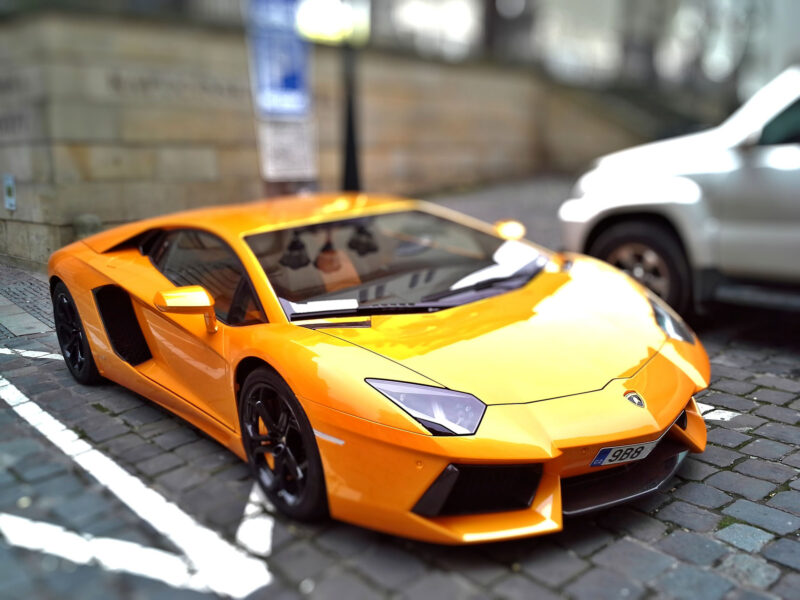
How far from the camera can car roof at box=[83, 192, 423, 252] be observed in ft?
12.4

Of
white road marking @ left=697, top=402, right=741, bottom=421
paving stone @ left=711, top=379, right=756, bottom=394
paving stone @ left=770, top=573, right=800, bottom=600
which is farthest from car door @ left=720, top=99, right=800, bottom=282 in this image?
paving stone @ left=770, top=573, right=800, bottom=600

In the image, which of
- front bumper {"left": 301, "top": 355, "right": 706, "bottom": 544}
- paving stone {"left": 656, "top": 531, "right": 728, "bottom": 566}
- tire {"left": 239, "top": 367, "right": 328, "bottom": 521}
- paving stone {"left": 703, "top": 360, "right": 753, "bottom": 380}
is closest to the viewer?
front bumper {"left": 301, "top": 355, "right": 706, "bottom": 544}

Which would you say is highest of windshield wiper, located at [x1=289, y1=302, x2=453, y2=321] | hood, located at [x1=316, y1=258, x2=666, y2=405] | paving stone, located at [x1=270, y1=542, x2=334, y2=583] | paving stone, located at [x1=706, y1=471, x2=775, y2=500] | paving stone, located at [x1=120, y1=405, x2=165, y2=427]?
windshield wiper, located at [x1=289, y1=302, x2=453, y2=321]

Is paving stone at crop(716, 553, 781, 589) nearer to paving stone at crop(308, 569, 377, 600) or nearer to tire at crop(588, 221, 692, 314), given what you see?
paving stone at crop(308, 569, 377, 600)

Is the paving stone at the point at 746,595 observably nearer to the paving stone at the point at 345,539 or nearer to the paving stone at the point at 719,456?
the paving stone at the point at 719,456

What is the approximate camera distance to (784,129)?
4938mm

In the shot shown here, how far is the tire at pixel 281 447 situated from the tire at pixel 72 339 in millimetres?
1111

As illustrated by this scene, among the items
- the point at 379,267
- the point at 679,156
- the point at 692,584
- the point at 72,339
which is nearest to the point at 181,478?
the point at 72,339

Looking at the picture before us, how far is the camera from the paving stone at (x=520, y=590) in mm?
2439

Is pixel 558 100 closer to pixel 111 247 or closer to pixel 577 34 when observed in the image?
pixel 577 34

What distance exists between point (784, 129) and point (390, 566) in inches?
155

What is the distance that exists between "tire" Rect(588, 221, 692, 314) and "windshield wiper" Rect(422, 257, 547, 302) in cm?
149

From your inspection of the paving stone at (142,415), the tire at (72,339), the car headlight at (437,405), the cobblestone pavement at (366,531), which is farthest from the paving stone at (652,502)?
the tire at (72,339)

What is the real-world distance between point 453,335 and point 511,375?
0.38 meters
